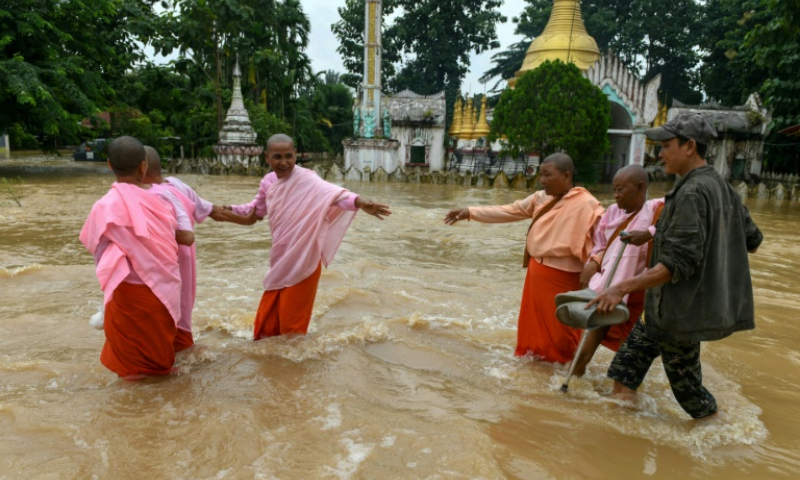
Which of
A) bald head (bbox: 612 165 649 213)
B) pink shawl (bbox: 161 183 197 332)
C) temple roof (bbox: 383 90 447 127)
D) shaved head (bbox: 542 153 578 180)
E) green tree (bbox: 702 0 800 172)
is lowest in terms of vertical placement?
pink shawl (bbox: 161 183 197 332)

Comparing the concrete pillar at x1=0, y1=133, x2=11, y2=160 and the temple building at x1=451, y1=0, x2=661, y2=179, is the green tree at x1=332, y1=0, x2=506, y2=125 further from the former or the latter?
the concrete pillar at x1=0, y1=133, x2=11, y2=160

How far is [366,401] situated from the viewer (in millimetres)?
3656

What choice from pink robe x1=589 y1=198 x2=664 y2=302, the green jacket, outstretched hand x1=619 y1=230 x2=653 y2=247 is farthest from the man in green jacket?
pink robe x1=589 y1=198 x2=664 y2=302

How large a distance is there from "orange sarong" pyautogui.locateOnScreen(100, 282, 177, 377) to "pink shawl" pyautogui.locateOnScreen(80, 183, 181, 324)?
6cm

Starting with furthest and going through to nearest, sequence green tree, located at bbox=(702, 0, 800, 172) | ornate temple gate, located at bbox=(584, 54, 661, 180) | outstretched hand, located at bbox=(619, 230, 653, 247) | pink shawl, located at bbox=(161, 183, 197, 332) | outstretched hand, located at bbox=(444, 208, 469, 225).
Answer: ornate temple gate, located at bbox=(584, 54, 661, 180) < green tree, located at bbox=(702, 0, 800, 172) < outstretched hand, located at bbox=(444, 208, 469, 225) < pink shawl, located at bbox=(161, 183, 197, 332) < outstretched hand, located at bbox=(619, 230, 653, 247)

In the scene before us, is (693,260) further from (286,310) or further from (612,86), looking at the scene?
(612,86)

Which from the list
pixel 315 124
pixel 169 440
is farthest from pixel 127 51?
pixel 169 440

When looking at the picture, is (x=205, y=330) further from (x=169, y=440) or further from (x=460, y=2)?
(x=460, y=2)

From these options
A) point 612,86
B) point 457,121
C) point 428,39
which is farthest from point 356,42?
point 612,86

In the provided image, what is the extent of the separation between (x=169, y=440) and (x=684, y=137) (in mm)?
2987

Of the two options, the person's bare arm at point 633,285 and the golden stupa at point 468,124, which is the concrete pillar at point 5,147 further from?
the person's bare arm at point 633,285

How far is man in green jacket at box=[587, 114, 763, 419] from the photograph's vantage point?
2.84m

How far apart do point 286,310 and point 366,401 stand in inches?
41.1

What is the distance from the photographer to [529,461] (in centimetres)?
296
